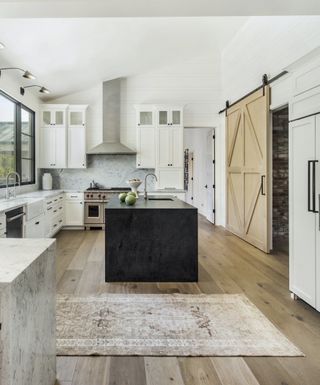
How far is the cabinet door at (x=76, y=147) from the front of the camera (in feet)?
23.2

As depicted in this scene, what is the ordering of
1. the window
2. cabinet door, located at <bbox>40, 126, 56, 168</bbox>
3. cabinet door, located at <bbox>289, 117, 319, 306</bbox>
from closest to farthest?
cabinet door, located at <bbox>289, 117, 319, 306</bbox> → the window → cabinet door, located at <bbox>40, 126, 56, 168</bbox>

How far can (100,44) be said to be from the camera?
5023 mm

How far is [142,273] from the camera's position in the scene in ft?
11.9

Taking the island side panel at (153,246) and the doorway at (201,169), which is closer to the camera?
the island side panel at (153,246)

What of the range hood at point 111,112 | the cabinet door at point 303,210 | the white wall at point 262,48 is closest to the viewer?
the cabinet door at point 303,210

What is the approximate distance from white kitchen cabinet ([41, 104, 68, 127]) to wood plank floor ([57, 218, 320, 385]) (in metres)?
2.84

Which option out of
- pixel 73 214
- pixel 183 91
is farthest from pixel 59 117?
pixel 183 91

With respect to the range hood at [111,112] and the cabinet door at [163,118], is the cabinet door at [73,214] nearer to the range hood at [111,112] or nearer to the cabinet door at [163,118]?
the range hood at [111,112]

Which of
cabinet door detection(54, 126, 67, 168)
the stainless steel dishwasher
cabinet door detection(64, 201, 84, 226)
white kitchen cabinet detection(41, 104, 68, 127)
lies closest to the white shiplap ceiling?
white kitchen cabinet detection(41, 104, 68, 127)

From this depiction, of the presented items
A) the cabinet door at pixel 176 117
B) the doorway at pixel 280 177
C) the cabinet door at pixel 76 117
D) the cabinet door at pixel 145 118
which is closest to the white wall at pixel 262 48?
the doorway at pixel 280 177

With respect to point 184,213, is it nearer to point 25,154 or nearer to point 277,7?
point 277,7

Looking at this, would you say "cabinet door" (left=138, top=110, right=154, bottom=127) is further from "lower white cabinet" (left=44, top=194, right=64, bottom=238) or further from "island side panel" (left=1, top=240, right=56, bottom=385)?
"island side panel" (left=1, top=240, right=56, bottom=385)

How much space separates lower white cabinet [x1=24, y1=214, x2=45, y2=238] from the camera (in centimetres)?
432

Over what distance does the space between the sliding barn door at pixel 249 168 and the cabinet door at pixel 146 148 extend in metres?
1.73
